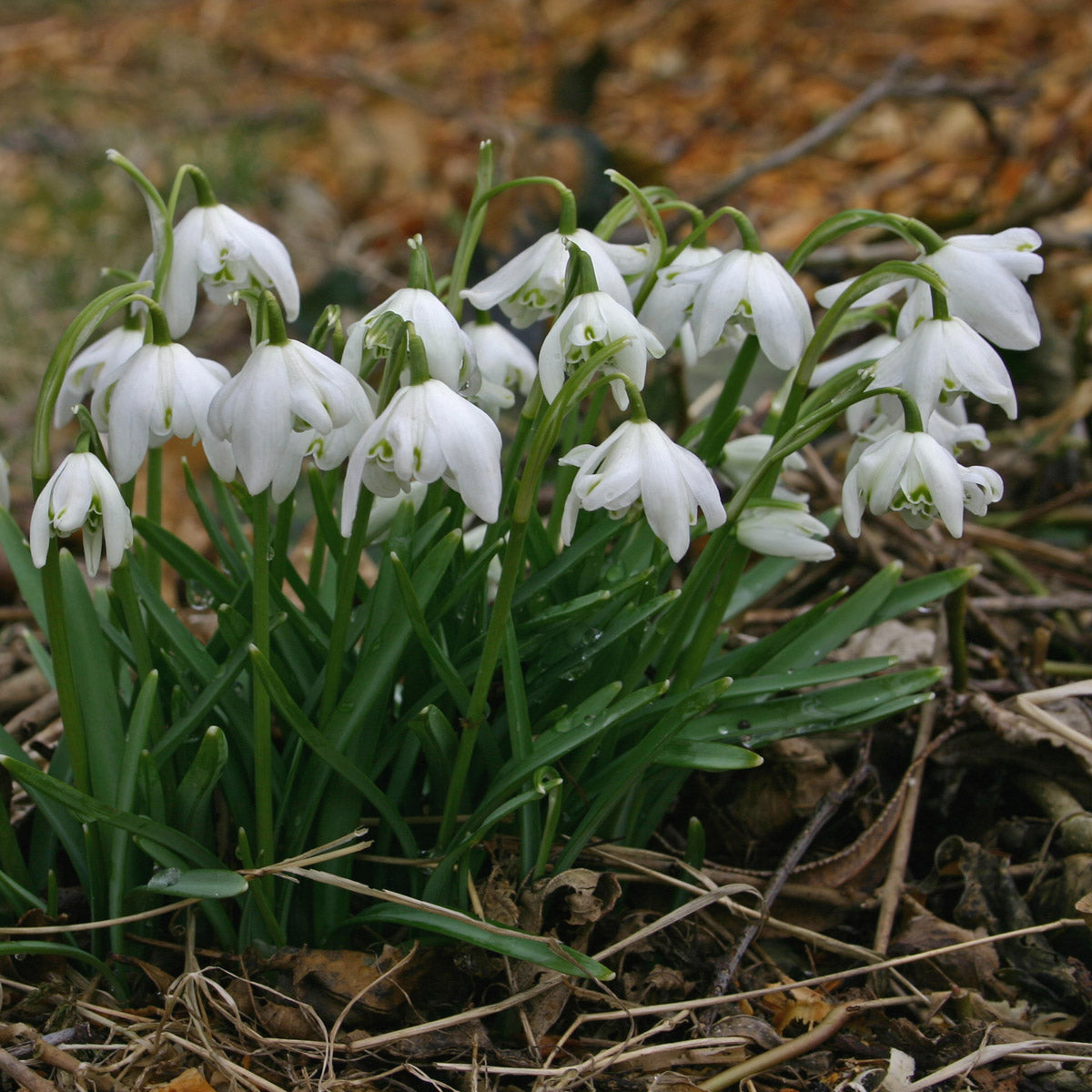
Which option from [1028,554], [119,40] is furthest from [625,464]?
[119,40]

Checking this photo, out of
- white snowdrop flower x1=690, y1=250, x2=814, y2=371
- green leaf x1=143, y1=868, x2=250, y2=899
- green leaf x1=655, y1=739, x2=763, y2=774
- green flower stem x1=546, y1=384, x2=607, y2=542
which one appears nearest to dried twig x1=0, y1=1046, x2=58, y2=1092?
green leaf x1=143, y1=868, x2=250, y2=899

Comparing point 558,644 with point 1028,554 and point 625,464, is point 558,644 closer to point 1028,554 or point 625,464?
point 625,464

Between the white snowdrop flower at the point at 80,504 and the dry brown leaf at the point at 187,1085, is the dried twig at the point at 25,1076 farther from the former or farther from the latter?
the white snowdrop flower at the point at 80,504

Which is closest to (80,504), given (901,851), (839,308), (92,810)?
(92,810)

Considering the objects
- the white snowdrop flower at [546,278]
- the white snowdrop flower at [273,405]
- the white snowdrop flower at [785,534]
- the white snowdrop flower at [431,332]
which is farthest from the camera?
the white snowdrop flower at [785,534]

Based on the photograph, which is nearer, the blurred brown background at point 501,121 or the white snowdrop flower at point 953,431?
the white snowdrop flower at point 953,431

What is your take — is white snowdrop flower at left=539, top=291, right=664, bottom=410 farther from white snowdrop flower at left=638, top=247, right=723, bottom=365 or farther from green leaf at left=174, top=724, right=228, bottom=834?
green leaf at left=174, top=724, right=228, bottom=834

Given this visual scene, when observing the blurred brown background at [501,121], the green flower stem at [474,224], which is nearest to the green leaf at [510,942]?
the green flower stem at [474,224]
